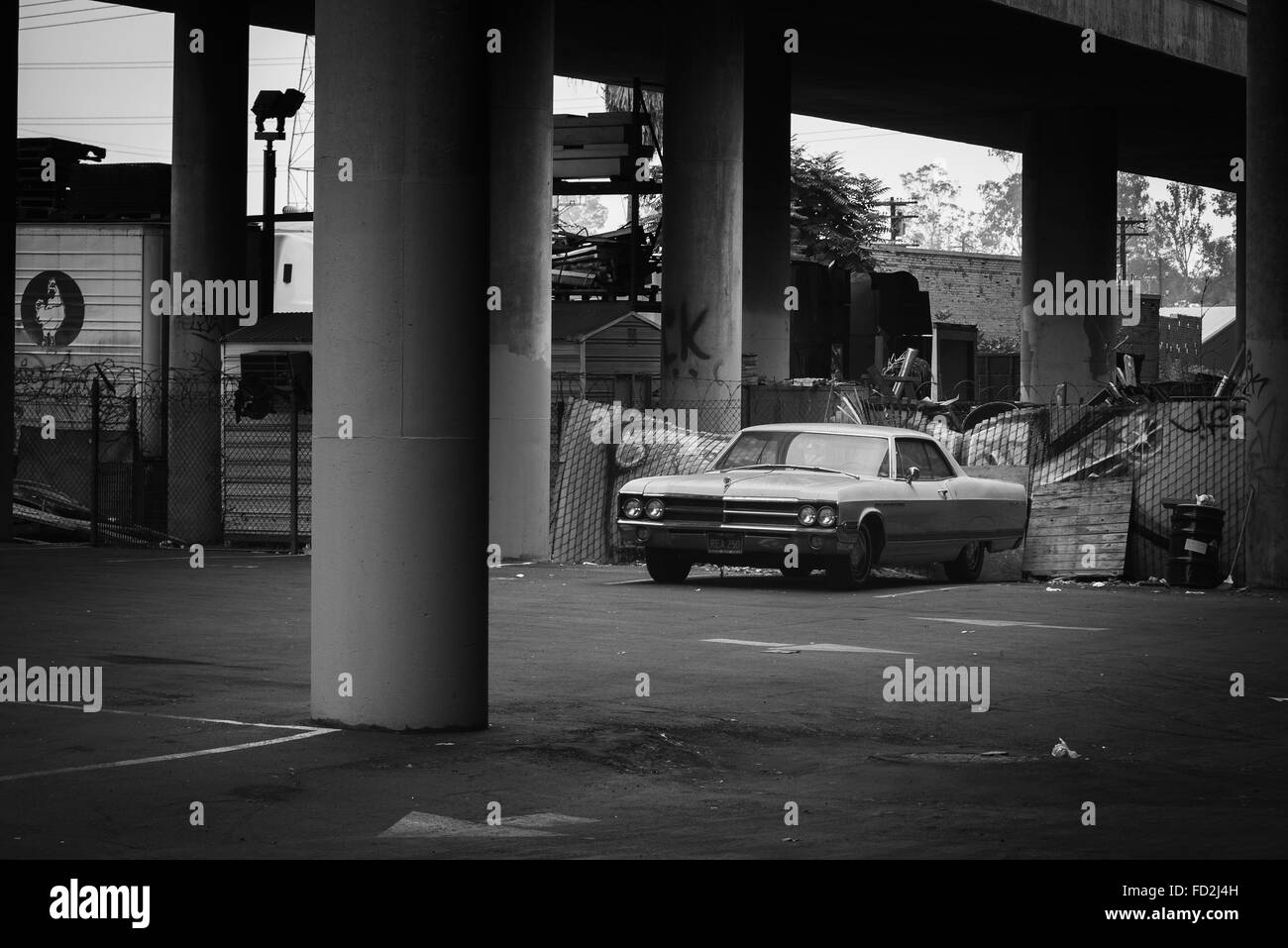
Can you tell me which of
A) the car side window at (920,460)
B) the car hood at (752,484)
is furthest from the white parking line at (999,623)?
the car side window at (920,460)

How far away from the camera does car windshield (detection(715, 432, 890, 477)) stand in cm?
1853

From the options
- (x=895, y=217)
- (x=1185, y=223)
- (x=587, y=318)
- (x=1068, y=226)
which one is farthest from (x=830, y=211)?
(x=1185, y=223)

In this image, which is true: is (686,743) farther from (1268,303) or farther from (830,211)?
(830,211)

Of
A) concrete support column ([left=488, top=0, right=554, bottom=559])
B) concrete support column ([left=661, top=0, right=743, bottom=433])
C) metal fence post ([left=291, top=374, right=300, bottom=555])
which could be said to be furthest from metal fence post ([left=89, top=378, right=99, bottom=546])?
concrete support column ([left=661, top=0, right=743, bottom=433])

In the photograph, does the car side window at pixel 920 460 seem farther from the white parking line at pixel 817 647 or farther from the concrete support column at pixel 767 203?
the concrete support column at pixel 767 203

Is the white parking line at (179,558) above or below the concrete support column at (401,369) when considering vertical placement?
below

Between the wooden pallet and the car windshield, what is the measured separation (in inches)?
115

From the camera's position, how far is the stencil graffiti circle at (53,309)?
98.4ft

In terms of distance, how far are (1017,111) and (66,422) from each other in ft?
74.6

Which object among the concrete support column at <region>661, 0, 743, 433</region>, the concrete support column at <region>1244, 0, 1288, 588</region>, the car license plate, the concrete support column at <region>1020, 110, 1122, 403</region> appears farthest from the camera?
the concrete support column at <region>1020, 110, 1122, 403</region>

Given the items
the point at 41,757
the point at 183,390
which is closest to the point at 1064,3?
the point at 183,390

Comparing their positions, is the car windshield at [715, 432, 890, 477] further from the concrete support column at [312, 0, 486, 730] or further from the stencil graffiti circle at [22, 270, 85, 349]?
the stencil graffiti circle at [22, 270, 85, 349]

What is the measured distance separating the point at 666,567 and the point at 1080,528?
16.0ft

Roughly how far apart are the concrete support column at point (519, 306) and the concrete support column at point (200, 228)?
5781 mm
